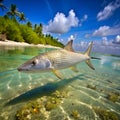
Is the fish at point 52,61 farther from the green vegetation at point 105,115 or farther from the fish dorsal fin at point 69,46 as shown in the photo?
the green vegetation at point 105,115

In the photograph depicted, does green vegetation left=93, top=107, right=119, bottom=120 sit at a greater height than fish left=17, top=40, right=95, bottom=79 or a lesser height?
lesser

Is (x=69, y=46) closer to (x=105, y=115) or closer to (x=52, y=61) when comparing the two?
(x=52, y=61)

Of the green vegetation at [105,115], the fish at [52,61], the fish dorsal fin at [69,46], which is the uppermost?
the fish dorsal fin at [69,46]

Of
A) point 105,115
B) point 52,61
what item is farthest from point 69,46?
point 105,115

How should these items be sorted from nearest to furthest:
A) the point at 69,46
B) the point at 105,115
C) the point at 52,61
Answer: the point at 105,115 < the point at 52,61 < the point at 69,46

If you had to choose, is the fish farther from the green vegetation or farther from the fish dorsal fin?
the green vegetation

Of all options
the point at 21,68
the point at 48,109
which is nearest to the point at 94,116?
the point at 48,109

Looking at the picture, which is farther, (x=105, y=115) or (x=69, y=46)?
(x=69, y=46)

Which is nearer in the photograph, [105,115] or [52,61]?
[105,115]

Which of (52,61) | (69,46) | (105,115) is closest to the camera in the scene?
(105,115)

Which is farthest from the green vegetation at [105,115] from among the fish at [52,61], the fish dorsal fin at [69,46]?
the fish dorsal fin at [69,46]

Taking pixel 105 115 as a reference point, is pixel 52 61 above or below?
above

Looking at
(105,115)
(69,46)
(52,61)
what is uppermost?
(69,46)

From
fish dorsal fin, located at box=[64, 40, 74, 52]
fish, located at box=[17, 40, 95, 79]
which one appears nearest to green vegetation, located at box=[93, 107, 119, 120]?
fish, located at box=[17, 40, 95, 79]
